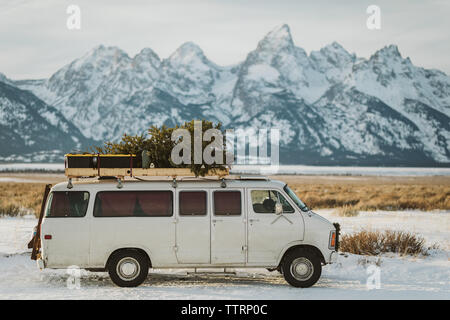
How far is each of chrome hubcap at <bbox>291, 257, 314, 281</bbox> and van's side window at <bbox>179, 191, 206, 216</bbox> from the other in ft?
6.97

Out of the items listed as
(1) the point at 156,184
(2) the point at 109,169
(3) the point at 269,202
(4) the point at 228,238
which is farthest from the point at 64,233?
(3) the point at 269,202

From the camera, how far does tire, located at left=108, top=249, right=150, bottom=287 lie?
42.2ft

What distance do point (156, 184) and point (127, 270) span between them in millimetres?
1827

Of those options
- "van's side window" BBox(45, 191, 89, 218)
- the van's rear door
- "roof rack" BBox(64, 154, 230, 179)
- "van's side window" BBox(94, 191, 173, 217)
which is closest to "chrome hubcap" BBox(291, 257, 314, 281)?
"roof rack" BBox(64, 154, 230, 179)

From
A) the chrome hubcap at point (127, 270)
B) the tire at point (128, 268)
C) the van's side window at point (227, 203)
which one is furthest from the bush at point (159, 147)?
the chrome hubcap at point (127, 270)

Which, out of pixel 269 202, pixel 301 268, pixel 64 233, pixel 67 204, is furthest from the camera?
pixel 269 202

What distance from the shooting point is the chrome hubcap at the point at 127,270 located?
12.9 m

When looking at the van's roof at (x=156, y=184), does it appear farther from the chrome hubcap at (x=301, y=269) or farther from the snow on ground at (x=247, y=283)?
the snow on ground at (x=247, y=283)

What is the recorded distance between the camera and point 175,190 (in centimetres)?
1294

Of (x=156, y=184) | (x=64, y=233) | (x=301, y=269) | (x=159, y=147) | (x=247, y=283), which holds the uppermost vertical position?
(x=159, y=147)

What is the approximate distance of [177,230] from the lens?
12844 mm

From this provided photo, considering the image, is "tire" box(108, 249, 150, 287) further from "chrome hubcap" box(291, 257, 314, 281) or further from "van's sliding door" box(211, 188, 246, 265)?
"chrome hubcap" box(291, 257, 314, 281)

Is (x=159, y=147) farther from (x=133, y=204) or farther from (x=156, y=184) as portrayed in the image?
(x=133, y=204)

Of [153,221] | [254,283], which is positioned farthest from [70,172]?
[254,283]
